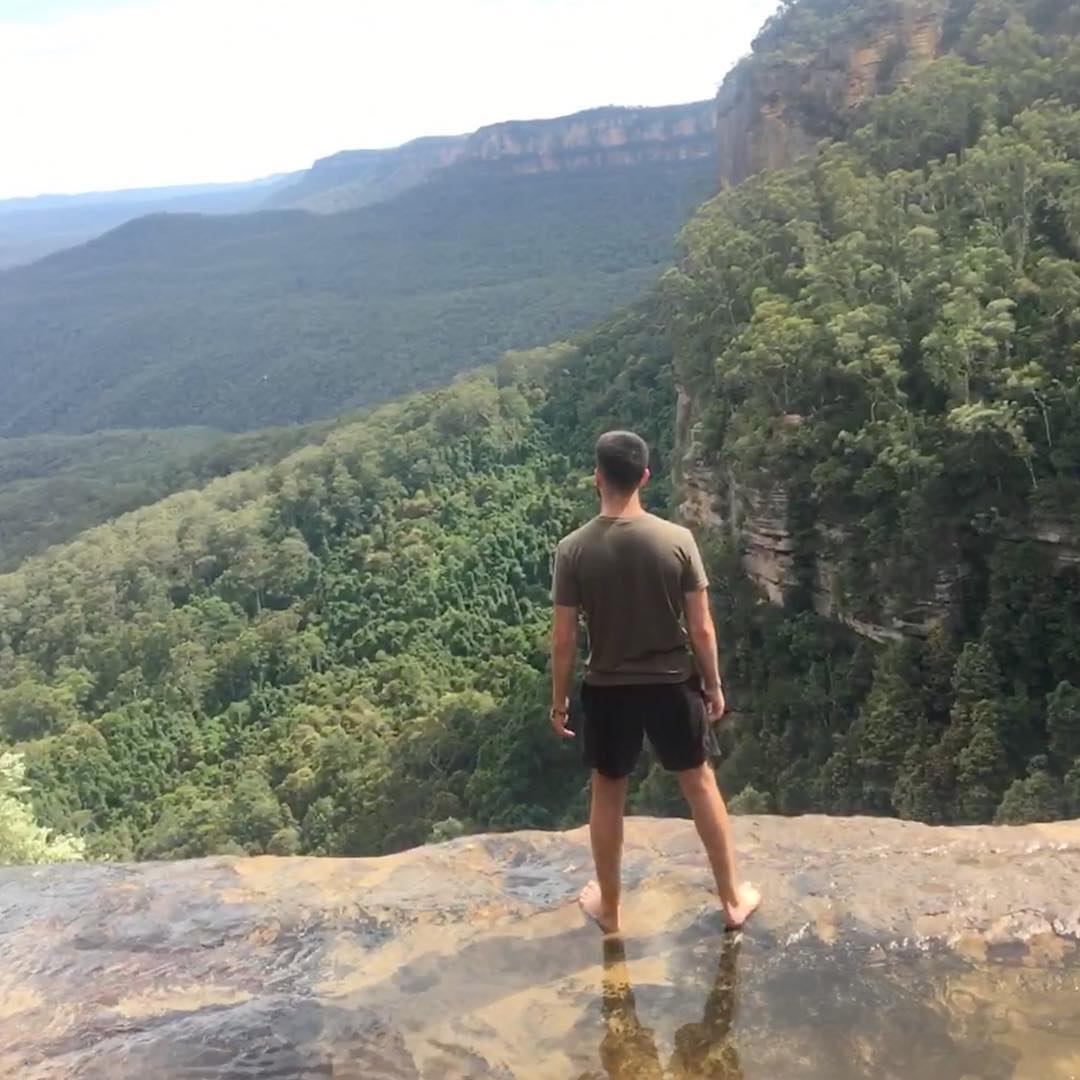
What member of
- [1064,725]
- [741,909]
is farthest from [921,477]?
[741,909]

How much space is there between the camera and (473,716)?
2950 cm

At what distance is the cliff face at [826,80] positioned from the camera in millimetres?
42812

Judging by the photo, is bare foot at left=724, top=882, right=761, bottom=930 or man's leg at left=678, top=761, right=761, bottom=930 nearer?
man's leg at left=678, top=761, right=761, bottom=930

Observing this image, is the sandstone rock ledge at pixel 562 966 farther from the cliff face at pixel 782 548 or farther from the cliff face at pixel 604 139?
the cliff face at pixel 604 139

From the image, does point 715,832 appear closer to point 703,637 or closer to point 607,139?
point 703,637

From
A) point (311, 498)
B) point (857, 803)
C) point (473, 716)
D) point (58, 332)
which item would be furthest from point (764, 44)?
point (58, 332)

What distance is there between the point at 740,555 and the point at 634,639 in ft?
66.3

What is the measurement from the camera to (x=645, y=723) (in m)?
3.83

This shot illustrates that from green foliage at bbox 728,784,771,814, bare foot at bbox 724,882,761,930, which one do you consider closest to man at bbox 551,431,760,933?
bare foot at bbox 724,882,761,930

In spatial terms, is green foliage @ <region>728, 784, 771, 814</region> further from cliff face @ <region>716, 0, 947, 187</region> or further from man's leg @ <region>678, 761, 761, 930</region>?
cliff face @ <region>716, 0, 947, 187</region>

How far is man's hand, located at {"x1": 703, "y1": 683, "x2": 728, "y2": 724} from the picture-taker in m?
3.82

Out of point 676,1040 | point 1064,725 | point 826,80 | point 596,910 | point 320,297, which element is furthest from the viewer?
point 320,297

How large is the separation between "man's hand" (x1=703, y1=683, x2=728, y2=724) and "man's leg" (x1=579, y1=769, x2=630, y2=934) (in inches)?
15.5

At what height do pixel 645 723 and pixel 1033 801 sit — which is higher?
pixel 645 723
